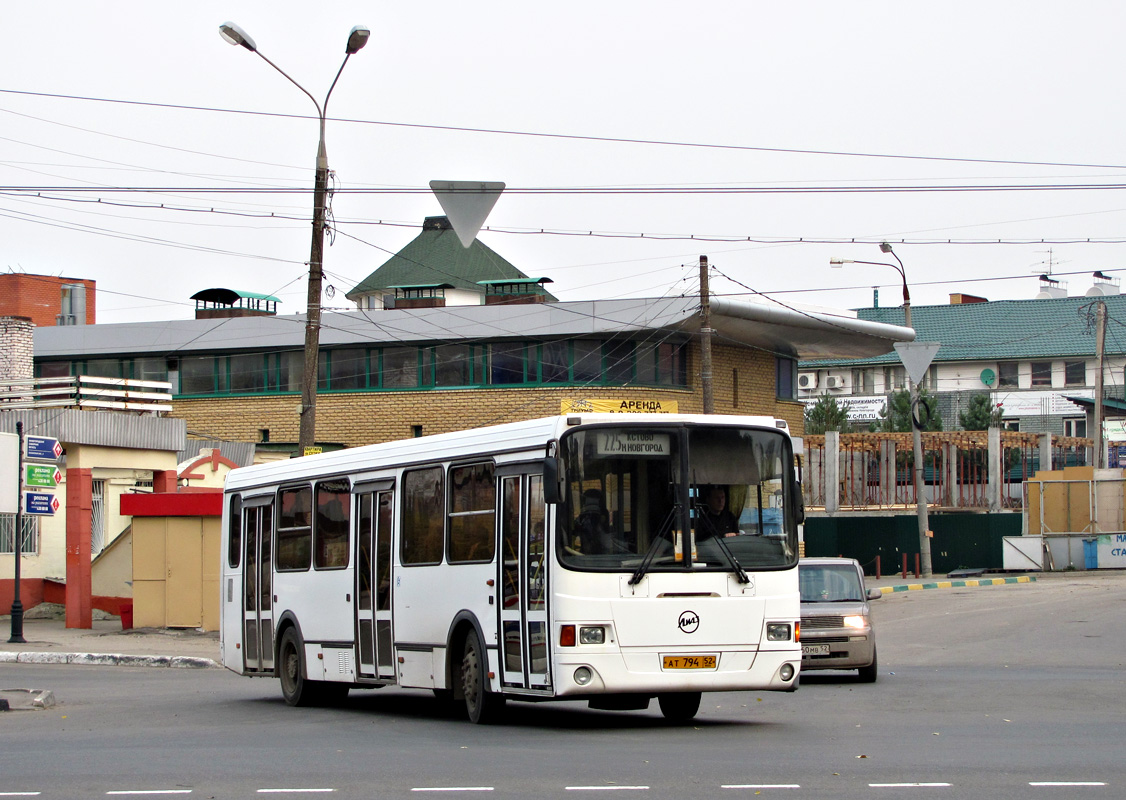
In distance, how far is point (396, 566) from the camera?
46.7 ft

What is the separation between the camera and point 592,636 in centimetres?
1172

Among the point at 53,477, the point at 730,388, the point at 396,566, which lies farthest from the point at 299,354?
the point at 396,566

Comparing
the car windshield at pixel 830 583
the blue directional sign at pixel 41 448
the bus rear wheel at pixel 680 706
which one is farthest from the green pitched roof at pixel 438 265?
the bus rear wheel at pixel 680 706

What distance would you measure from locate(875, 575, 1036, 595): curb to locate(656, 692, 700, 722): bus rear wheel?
2398 cm

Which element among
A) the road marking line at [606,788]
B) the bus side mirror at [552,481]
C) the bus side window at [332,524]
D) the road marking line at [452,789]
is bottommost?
the road marking line at [452,789]

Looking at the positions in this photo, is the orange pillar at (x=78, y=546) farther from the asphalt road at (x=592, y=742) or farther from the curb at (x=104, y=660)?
the asphalt road at (x=592, y=742)

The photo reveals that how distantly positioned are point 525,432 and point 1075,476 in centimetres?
3765

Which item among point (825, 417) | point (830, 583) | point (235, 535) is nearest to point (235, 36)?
point (235, 535)

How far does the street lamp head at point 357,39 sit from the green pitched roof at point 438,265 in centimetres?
5533

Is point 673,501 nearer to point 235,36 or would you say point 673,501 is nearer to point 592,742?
point 592,742

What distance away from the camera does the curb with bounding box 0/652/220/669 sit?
23.1 m

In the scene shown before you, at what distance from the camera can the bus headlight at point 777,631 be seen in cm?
1229

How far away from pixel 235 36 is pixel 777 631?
12.9 m

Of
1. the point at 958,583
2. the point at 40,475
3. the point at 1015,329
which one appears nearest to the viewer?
the point at 40,475
